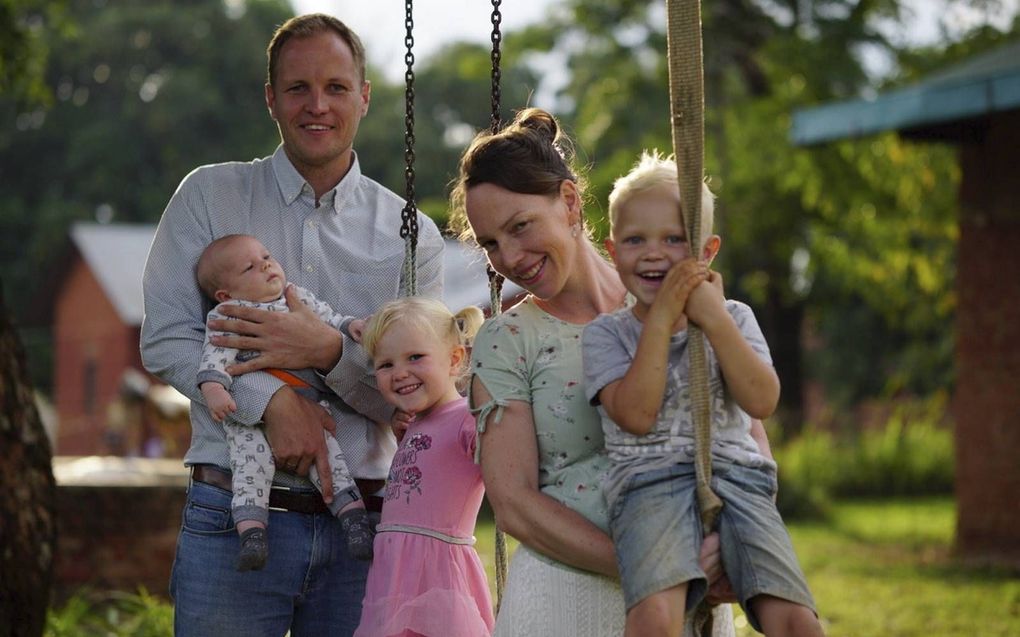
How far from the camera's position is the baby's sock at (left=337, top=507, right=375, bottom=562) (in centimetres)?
361

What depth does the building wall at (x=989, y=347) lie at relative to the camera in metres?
10.8

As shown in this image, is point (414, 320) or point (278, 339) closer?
point (414, 320)

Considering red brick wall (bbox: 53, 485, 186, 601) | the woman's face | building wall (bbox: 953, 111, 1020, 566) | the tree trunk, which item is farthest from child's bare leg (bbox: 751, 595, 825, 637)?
building wall (bbox: 953, 111, 1020, 566)

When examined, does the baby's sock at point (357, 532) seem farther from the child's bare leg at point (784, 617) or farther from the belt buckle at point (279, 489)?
the child's bare leg at point (784, 617)

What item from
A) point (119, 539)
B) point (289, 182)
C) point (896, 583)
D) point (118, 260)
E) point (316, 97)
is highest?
point (118, 260)

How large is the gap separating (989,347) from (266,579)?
8.49 meters

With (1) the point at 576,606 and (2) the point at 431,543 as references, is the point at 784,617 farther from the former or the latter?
(2) the point at 431,543

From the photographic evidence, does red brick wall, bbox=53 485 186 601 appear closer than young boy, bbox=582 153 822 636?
No

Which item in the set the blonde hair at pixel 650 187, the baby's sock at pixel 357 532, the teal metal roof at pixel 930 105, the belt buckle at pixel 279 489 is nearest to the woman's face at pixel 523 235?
the blonde hair at pixel 650 187

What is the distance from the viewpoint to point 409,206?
148 inches

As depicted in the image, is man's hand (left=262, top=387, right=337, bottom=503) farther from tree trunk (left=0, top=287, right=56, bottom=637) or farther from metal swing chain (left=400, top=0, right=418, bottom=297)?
tree trunk (left=0, top=287, right=56, bottom=637)

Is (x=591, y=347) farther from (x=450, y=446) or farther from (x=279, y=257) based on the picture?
(x=279, y=257)

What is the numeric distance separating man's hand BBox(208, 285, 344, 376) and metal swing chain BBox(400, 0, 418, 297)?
250 millimetres

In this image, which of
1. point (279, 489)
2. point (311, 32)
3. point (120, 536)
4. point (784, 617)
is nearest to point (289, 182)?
point (311, 32)
